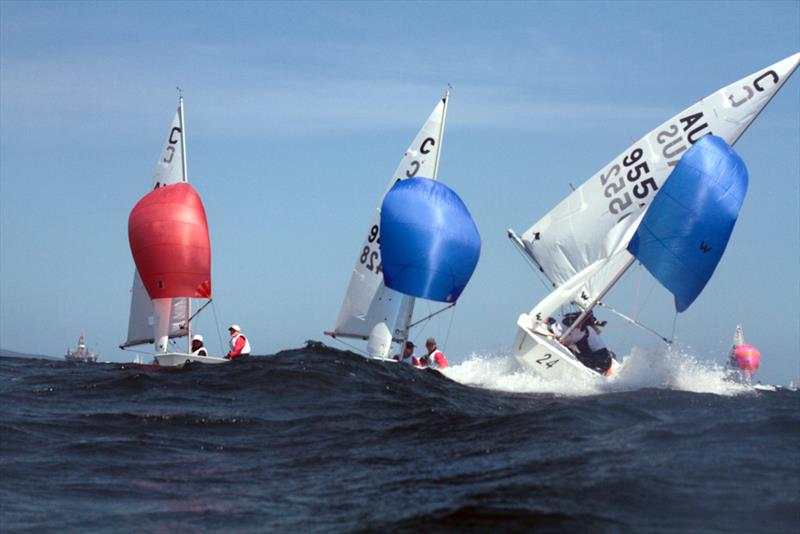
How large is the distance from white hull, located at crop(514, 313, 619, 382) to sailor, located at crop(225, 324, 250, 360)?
546cm

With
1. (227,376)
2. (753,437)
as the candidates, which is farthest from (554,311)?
(753,437)

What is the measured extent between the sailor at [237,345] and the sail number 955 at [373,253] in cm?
476

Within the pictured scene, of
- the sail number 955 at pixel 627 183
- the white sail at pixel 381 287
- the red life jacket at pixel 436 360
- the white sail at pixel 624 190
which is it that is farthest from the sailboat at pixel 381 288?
the sail number 955 at pixel 627 183

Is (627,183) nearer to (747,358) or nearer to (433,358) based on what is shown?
(433,358)

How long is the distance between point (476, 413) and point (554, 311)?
8.11 metres

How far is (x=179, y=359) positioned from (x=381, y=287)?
583cm

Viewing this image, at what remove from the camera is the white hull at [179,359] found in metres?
19.7

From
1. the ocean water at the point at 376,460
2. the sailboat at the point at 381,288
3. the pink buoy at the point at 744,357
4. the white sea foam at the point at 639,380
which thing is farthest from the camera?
the pink buoy at the point at 744,357

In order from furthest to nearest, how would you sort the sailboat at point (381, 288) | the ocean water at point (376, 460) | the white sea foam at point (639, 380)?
1. the sailboat at point (381, 288)
2. the white sea foam at point (639, 380)
3. the ocean water at point (376, 460)

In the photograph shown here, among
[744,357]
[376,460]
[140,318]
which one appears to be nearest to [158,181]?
[140,318]

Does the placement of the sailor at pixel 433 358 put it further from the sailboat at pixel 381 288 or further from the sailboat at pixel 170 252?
the sailboat at pixel 170 252

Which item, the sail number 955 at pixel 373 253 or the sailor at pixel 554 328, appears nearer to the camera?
the sailor at pixel 554 328

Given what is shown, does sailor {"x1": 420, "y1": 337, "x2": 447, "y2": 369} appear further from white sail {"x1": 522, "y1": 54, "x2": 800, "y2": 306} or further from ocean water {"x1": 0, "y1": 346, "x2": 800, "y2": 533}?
ocean water {"x1": 0, "y1": 346, "x2": 800, "y2": 533}

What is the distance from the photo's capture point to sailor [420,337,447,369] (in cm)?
2125
